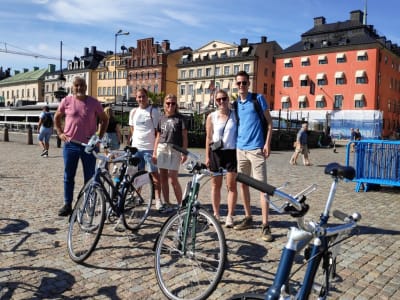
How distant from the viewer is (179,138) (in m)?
6.61

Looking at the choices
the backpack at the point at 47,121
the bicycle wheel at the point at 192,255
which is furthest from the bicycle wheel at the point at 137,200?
the backpack at the point at 47,121

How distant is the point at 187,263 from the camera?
389 centimetres

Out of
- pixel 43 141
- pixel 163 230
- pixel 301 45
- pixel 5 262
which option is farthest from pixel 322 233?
pixel 301 45

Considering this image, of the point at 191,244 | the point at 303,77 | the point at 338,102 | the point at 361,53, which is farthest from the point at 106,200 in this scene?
the point at 303,77

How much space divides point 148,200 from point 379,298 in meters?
3.03

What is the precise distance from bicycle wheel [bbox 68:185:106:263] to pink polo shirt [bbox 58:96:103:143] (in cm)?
175

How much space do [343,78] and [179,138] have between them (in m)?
56.9

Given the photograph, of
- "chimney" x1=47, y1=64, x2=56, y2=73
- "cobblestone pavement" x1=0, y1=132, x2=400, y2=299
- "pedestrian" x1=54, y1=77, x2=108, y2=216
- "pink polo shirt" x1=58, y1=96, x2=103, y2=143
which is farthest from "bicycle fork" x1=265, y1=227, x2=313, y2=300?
"chimney" x1=47, y1=64, x2=56, y2=73

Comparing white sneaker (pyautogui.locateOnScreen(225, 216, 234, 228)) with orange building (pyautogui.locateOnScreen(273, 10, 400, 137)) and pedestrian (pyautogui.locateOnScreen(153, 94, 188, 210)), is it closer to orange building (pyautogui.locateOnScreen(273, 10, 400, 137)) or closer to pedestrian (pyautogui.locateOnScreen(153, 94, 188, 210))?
pedestrian (pyautogui.locateOnScreen(153, 94, 188, 210))

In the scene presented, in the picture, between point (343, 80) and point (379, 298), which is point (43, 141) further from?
point (343, 80)

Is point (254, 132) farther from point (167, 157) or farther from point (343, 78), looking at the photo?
point (343, 78)

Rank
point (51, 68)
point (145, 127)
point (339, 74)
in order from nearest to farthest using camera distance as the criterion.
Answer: point (145, 127), point (339, 74), point (51, 68)

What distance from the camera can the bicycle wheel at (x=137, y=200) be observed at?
5.35m

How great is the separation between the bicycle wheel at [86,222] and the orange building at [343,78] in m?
50.0
